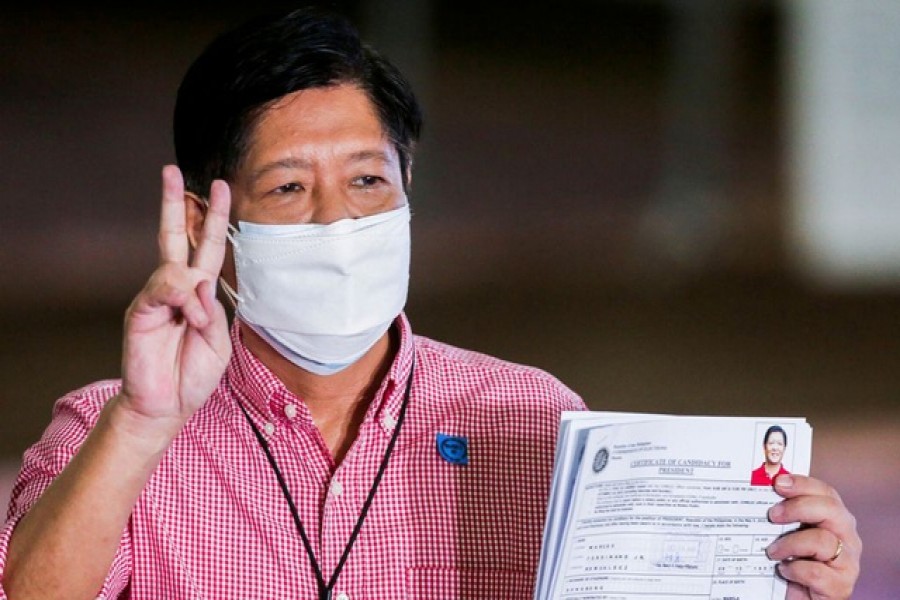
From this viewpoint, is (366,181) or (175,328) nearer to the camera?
(175,328)

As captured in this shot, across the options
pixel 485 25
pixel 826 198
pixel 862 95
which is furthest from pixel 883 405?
pixel 485 25

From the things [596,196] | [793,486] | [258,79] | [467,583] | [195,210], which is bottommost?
[467,583]

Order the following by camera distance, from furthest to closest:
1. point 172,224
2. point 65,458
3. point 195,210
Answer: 1. point 195,210
2. point 65,458
3. point 172,224

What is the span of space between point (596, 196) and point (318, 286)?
327 cm

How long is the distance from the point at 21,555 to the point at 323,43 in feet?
2.37

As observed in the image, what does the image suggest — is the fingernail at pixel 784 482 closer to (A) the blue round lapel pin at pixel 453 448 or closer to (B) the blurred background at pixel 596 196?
(A) the blue round lapel pin at pixel 453 448

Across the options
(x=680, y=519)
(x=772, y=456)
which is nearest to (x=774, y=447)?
(x=772, y=456)

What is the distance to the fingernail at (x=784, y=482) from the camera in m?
1.36

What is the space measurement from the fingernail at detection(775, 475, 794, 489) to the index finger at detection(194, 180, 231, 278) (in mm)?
580

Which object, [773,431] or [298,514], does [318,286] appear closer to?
[298,514]

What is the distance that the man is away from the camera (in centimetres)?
137

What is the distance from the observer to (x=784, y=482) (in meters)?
1.36

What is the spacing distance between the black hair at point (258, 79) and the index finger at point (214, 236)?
0.35m

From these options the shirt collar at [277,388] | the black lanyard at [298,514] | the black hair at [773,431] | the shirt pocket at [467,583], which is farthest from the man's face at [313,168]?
the black hair at [773,431]
